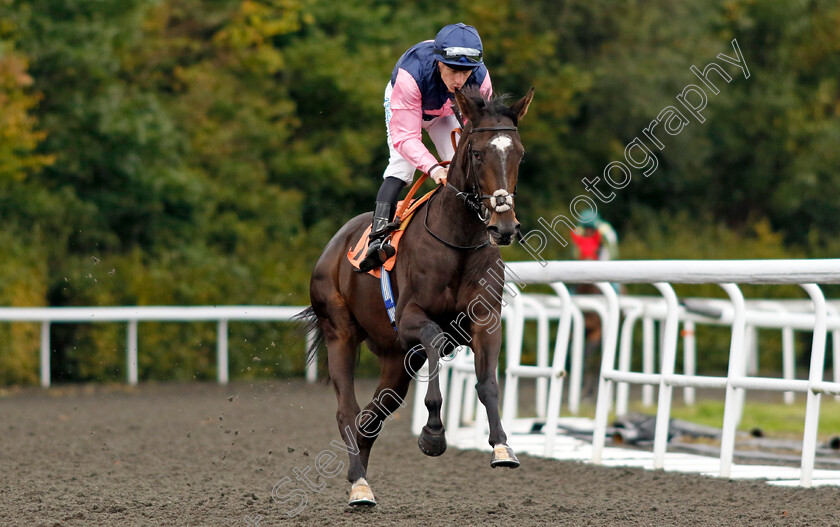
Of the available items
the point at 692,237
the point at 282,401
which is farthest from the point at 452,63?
the point at 692,237

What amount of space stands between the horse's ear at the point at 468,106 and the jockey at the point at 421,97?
0.42ft

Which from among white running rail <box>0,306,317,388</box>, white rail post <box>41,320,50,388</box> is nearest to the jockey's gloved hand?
white running rail <box>0,306,317,388</box>

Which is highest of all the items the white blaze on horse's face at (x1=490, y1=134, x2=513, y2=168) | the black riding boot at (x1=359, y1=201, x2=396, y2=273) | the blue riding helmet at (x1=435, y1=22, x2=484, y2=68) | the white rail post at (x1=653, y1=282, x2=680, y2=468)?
the blue riding helmet at (x1=435, y1=22, x2=484, y2=68)

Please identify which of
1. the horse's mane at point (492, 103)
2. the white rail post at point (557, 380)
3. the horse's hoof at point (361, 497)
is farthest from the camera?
the white rail post at point (557, 380)

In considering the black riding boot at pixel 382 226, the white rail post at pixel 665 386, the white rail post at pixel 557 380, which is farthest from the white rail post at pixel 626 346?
the black riding boot at pixel 382 226

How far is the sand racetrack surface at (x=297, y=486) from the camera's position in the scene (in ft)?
17.4

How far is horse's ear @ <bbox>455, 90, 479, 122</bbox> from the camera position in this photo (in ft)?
17.1

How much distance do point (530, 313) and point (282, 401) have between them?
316 centimetres

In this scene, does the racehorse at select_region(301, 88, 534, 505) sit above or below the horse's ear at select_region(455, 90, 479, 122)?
below

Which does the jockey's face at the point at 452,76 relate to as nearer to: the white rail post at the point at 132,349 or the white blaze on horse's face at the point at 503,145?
the white blaze on horse's face at the point at 503,145

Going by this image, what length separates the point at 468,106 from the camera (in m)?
5.24

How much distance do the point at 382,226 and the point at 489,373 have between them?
96cm

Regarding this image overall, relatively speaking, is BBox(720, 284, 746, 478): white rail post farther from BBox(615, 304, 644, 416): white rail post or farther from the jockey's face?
BBox(615, 304, 644, 416): white rail post

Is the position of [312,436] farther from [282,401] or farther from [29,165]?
[29,165]
